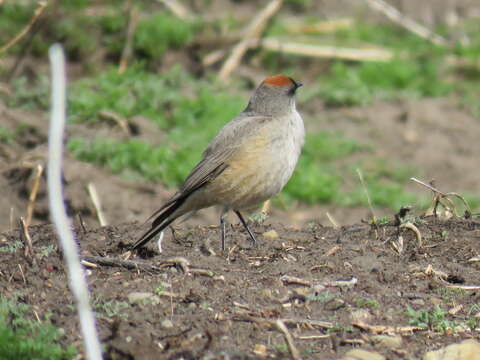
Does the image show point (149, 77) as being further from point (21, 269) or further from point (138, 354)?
point (138, 354)

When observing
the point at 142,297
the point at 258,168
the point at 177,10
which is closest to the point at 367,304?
the point at 142,297

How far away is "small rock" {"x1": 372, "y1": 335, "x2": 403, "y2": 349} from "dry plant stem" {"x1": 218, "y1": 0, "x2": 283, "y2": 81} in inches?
303

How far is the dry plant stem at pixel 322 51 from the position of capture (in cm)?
1320

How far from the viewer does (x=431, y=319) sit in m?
5.47

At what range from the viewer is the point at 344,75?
12.9m

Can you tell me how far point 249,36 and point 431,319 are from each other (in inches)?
328

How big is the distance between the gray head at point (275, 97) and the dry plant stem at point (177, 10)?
5.62 m

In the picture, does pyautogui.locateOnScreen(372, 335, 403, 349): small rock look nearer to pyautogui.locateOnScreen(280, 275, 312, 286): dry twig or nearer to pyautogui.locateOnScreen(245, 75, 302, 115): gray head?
pyautogui.locateOnScreen(280, 275, 312, 286): dry twig

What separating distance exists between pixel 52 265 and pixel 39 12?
3.80 meters

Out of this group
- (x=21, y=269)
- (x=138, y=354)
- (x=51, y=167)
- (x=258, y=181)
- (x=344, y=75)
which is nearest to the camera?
(x=51, y=167)

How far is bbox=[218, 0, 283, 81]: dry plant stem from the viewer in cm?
1271

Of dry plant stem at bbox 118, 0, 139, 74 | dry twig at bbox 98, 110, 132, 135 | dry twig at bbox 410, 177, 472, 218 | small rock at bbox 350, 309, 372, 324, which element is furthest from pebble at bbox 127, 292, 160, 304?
dry plant stem at bbox 118, 0, 139, 74

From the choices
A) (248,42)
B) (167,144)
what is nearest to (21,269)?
(167,144)

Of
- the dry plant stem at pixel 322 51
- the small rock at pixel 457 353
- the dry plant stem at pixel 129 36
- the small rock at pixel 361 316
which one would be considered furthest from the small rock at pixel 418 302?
the dry plant stem at pixel 322 51
